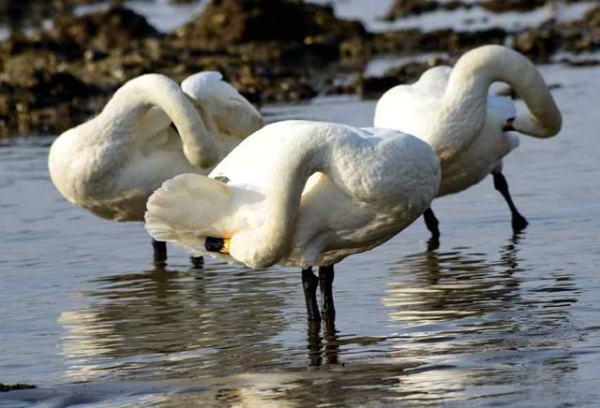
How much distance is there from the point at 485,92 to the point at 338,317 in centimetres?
266

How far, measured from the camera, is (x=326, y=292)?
9.46m

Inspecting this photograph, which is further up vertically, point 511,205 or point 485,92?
point 485,92

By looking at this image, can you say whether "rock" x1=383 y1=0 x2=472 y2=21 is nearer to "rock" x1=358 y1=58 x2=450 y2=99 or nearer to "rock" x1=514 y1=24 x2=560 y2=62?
"rock" x1=514 y1=24 x2=560 y2=62

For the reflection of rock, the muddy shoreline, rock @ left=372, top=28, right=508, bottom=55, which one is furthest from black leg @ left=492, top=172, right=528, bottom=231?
rock @ left=372, top=28, right=508, bottom=55

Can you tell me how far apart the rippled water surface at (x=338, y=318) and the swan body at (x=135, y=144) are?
1.95ft

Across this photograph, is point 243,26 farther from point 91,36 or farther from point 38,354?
point 38,354

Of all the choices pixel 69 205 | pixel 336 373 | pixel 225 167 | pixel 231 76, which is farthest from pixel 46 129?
pixel 336 373

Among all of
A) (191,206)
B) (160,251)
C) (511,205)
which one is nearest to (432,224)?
(511,205)

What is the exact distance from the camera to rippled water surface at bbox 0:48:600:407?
25.3 ft

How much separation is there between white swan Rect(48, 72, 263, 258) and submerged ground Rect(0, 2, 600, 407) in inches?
23.6

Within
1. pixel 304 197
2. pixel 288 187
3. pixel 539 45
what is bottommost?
pixel 539 45

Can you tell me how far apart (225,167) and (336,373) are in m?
1.81

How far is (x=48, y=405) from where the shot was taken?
Result: 7621 mm

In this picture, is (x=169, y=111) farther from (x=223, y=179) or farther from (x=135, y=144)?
(x=223, y=179)
